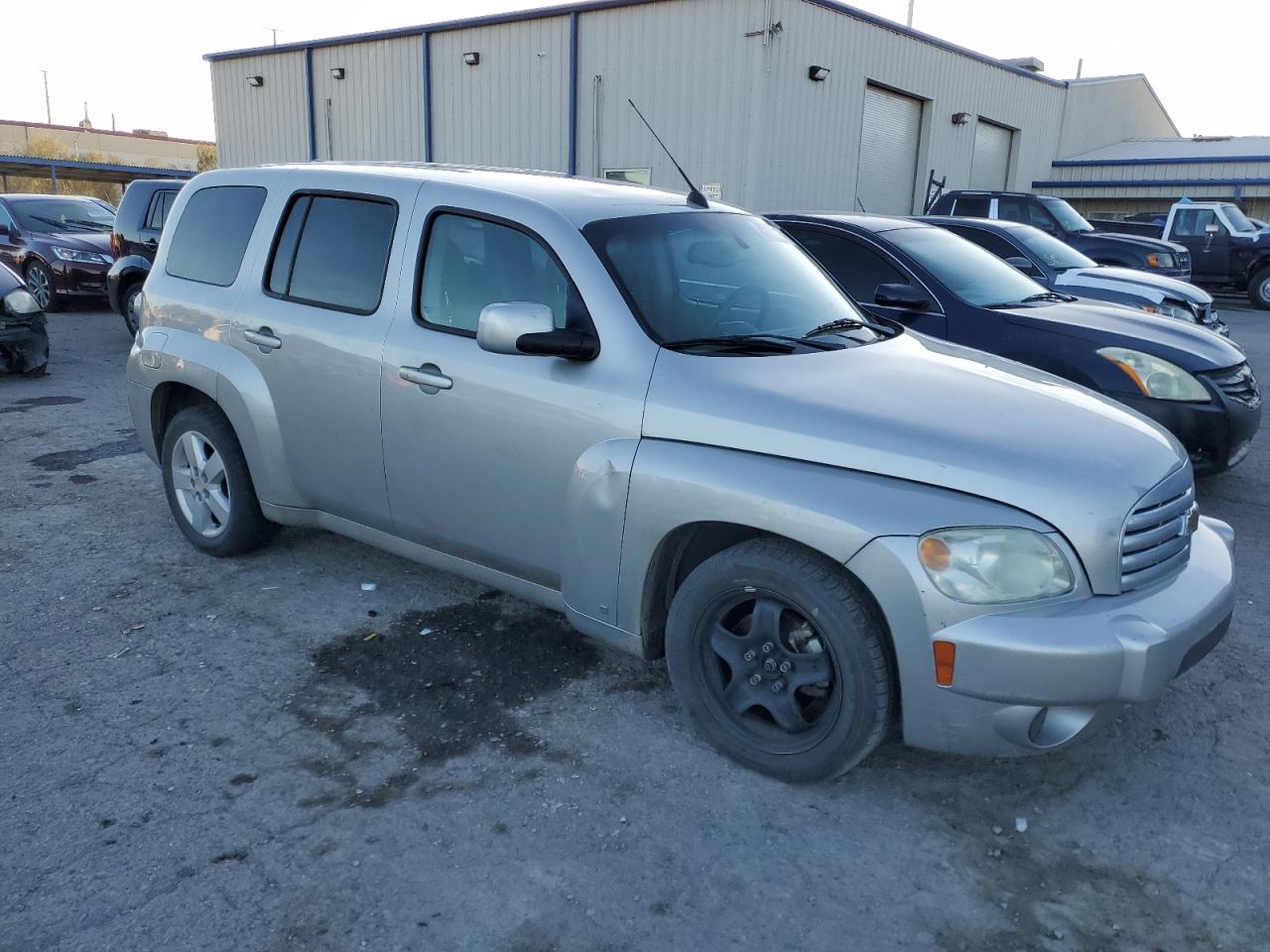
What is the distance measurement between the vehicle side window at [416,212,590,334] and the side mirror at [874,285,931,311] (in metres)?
2.89

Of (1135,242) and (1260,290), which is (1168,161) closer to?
(1260,290)

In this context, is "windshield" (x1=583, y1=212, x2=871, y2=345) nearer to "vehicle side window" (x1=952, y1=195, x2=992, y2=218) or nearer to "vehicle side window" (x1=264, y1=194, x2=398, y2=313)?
"vehicle side window" (x1=264, y1=194, x2=398, y2=313)

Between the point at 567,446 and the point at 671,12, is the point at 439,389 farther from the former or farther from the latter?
the point at 671,12

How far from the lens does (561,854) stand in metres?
2.72

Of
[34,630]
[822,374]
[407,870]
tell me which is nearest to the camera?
[407,870]

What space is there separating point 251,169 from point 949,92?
19.1 m

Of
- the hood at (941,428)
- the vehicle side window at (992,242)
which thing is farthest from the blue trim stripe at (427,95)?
the hood at (941,428)

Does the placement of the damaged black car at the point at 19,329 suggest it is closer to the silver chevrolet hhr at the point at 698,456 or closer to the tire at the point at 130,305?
the tire at the point at 130,305

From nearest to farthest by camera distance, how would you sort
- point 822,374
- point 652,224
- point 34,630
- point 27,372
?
1. point 822,374
2. point 652,224
3. point 34,630
4. point 27,372

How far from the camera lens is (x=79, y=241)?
14.0 meters

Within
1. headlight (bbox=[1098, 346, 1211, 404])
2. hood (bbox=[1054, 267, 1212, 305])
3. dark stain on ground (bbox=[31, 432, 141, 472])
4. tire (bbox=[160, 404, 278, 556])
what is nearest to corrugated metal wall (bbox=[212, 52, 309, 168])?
dark stain on ground (bbox=[31, 432, 141, 472])

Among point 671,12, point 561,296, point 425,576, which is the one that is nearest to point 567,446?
point 561,296

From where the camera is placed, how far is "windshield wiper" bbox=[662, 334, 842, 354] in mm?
3324

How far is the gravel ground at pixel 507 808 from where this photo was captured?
2477 millimetres
